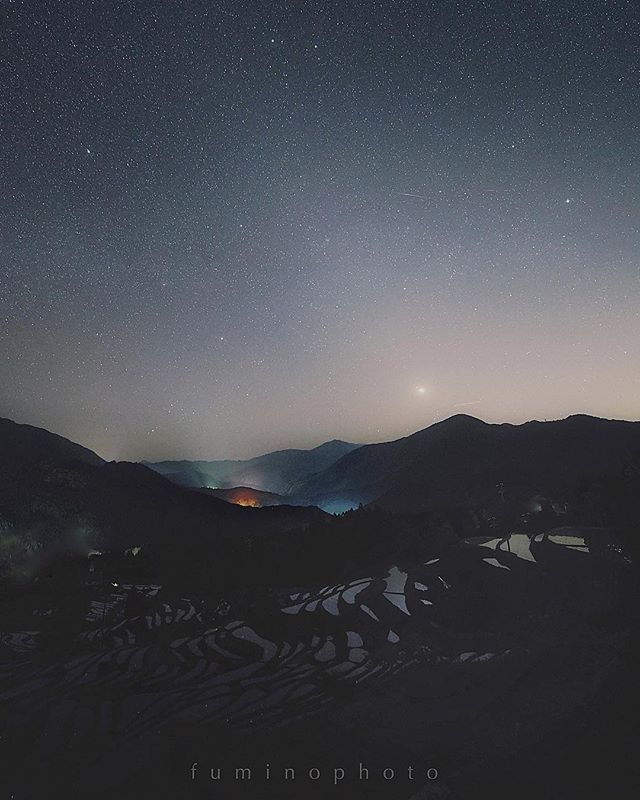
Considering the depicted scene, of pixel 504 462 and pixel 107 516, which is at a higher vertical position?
pixel 504 462

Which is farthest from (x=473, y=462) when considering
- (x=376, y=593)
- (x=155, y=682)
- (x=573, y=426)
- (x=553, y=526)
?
(x=155, y=682)

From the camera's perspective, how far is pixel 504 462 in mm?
84250

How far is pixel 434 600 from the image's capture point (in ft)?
63.1

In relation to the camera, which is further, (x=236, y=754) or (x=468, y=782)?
(x=236, y=754)

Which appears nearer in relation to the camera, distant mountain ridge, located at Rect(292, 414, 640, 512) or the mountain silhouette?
the mountain silhouette

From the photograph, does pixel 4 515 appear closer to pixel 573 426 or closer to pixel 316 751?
pixel 316 751

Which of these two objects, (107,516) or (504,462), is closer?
(107,516)

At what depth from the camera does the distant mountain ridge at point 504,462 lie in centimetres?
7062

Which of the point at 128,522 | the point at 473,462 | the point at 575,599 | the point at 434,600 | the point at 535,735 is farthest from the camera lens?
the point at 473,462

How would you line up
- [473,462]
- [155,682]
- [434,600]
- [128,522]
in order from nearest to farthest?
1. [155,682]
2. [434,600]
3. [128,522]
4. [473,462]

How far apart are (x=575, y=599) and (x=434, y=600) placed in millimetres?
5322

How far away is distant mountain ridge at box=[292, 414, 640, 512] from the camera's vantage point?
7062cm

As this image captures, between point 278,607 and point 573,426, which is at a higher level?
point 573,426

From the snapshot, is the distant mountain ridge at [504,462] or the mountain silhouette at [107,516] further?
the distant mountain ridge at [504,462]
